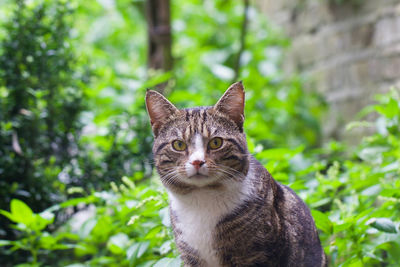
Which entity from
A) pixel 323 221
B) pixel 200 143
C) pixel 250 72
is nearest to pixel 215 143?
pixel 200 143

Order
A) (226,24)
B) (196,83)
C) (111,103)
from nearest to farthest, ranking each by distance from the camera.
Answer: (111,103), (196,83), (226,24)

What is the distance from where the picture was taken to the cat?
1745 mm

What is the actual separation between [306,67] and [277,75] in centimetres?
39

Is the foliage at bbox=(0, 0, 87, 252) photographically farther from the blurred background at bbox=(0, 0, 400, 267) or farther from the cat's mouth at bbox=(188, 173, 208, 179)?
the cat's mouth at bbox=(188, 173, 208, 179)

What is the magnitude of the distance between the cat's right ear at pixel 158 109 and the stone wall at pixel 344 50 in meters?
2.68

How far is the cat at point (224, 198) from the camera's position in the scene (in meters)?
1.75

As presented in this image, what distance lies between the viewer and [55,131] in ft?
10.5

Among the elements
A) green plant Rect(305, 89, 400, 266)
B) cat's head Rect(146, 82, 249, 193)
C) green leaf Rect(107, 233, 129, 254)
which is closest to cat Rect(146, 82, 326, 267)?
cat's head Rect(146, 82, 249, 193)

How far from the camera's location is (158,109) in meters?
2.01

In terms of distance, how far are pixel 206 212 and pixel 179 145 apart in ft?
→ 1.02

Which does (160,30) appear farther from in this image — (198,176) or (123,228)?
(198,176)

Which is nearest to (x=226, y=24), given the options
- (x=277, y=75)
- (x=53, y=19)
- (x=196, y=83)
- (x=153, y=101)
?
(x=277, y=75)

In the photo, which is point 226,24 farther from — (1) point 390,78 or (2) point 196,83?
(1) point 390,78

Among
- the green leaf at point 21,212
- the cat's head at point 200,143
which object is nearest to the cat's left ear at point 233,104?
the cat's head at point 200,143
